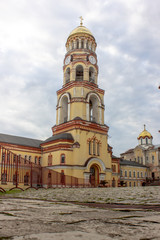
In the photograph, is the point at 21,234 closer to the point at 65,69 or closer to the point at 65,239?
the point at 65,239

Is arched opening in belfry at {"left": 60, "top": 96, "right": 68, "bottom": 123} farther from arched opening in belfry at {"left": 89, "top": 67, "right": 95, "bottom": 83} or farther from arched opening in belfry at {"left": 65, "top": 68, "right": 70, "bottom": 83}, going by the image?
arched opening in belfry at {"left": 89, "top": 67, "right": 95, "bottom": 83}

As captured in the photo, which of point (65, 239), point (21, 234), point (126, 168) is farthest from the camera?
point (126, 168)

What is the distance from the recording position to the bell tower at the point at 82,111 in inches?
1214

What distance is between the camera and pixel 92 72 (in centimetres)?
3797

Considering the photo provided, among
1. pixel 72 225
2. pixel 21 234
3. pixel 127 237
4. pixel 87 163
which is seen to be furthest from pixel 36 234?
pixel 87 163

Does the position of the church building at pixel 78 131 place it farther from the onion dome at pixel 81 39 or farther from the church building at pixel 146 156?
the church building at pixel 146 156

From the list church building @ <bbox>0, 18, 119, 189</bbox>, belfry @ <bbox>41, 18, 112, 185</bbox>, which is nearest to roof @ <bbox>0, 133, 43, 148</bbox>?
church building @ <bbox>0, 18, 119, 189</bbox>

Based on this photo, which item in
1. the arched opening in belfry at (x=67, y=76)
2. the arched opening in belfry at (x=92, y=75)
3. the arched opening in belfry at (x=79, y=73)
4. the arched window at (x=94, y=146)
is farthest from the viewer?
the arched opening in belfry at (x=67, y=76)

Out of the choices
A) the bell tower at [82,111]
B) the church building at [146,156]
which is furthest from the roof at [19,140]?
the church building at [146,156]

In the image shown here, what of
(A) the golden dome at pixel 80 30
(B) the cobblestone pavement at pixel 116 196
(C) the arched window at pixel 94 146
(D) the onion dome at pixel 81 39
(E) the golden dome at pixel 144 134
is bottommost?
(B) the cobblestone pavement at pixel 116 196

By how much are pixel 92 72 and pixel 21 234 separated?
3713cm

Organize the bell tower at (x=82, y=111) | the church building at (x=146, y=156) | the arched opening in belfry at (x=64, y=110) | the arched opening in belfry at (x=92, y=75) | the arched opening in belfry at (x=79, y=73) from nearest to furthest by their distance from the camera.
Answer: the bell tower at (x=82, y=111), the arched opening in belfry at (x=64, y=110), the arched opening in belfry at (x=92, y=75), the arched opening in belfry at (x=79, y=73), the church building at (x=146, y=156)

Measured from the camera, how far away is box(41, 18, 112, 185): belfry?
30.5 metres

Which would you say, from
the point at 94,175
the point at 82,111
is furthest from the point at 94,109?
the point at 94,175
